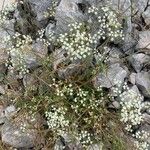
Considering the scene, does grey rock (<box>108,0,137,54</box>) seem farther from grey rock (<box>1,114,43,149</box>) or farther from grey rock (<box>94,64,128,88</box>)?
grey rock (<box>1,114,43,149</box>)

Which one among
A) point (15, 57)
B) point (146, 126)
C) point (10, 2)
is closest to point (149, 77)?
point (146, 126)

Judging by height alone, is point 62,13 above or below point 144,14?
above

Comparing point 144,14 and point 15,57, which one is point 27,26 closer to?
point 15,57

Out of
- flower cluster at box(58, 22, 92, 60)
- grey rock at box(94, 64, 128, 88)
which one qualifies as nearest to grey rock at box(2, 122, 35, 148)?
grey rock at box(94, 64, 128, 88)

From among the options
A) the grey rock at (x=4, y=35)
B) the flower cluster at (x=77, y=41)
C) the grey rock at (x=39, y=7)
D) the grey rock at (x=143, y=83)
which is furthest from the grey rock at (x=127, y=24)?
the grey rock at (x=4, y=35)

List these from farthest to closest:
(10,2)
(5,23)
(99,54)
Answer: (10,2), (5,23), (99,54)

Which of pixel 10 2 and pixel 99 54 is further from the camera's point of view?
pixel 10 2

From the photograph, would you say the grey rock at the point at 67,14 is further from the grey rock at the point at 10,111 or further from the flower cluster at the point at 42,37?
the grey rock at the point at 10,111
